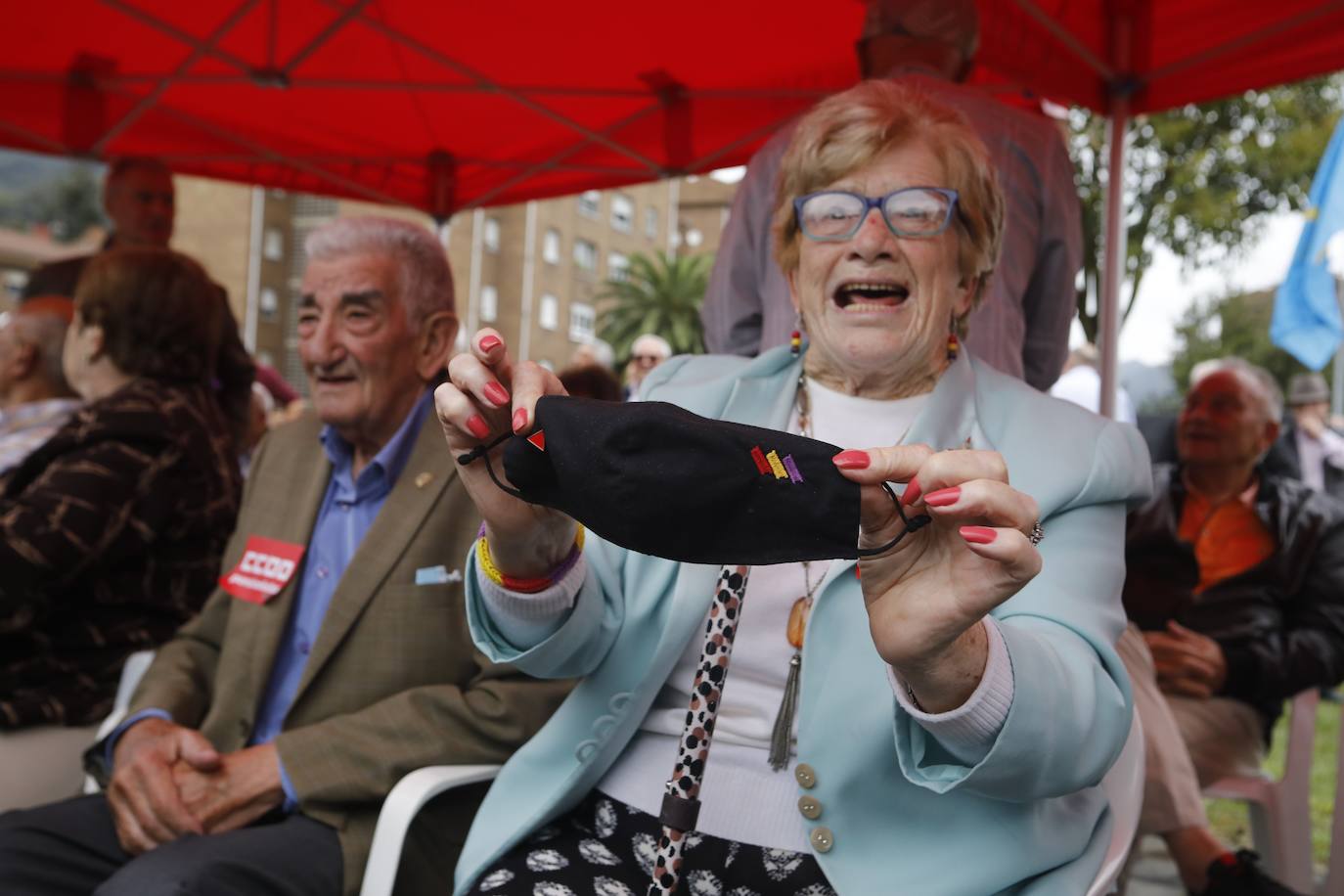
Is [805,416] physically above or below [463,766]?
above

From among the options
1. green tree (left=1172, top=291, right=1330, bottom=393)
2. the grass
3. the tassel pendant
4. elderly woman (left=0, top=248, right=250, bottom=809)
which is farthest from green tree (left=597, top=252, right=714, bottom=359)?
the tassel pendant

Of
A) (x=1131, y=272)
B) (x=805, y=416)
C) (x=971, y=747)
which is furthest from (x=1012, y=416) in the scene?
(x=1131, y=272)

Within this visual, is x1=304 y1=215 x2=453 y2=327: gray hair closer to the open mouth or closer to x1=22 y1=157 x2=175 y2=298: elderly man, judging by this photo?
the open mouth

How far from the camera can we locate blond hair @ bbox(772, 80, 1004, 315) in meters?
1.90

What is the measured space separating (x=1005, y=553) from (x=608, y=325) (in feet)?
195

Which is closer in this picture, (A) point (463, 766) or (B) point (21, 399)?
(A) point (463, 766)

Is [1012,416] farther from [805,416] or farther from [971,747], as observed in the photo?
[971,747]

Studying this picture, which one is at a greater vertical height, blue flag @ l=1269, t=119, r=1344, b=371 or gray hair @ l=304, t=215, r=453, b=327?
blue flag @ l=1269, t=119, r=1344, b=371

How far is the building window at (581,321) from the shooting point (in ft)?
194

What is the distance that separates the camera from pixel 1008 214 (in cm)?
274

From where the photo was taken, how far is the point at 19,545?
252 centimetres

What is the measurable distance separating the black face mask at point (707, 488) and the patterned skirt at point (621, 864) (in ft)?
2.09

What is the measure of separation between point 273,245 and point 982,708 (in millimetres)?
51420

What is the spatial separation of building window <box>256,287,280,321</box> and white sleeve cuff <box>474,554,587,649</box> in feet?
166
